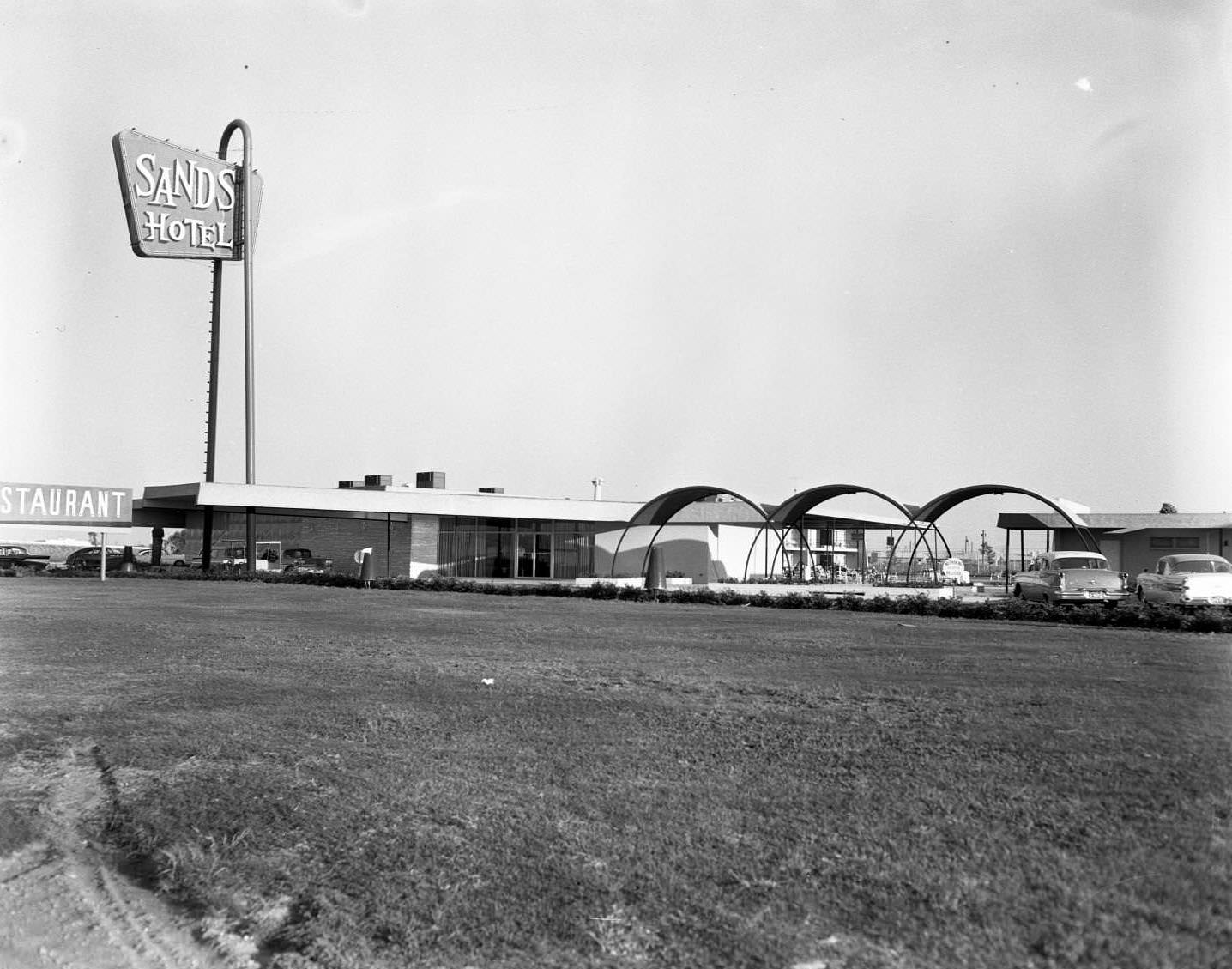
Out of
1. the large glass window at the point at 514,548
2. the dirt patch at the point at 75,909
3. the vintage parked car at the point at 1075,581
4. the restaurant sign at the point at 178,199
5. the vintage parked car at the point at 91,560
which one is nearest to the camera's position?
the dirt patch at the point at 75,909

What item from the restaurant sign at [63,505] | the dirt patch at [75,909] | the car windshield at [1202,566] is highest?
the restaurant sign at [63,505]

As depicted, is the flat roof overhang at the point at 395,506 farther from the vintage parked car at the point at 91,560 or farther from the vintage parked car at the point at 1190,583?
the vintage parked car at the point at 1190,583

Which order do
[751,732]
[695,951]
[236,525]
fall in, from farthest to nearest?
1. [236,525]
2. [751,732]
3. [695,951]

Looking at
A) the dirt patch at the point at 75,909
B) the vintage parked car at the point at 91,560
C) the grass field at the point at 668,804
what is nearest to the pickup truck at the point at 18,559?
the vintage parked car at the point at 91,560

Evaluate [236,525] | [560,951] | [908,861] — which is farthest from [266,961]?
[236,525]

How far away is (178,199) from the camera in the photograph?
39.3 m

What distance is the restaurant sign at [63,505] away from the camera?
16.8 meters

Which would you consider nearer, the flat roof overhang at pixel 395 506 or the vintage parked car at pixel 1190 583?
the vintage parked car at pixel 1190 583

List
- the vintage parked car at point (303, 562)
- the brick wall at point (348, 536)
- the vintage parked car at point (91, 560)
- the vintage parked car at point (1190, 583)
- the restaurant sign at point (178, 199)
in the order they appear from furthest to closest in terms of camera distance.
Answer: the vintage parked car at point (91, 560) < the brick wall at point (348, 536) < the vintage parked car at point (303, 562) < the restaurant sign at point (178, 199) < the vintage parked car at point (1190, 583)

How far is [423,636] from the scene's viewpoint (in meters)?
15.9

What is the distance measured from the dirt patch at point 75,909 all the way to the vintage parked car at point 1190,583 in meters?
23.2

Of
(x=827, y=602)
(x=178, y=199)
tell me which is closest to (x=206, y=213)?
(x=178, y=199)

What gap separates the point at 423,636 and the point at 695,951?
12097 millimetres

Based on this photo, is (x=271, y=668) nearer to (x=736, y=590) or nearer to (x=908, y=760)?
(x=908, y=760)
